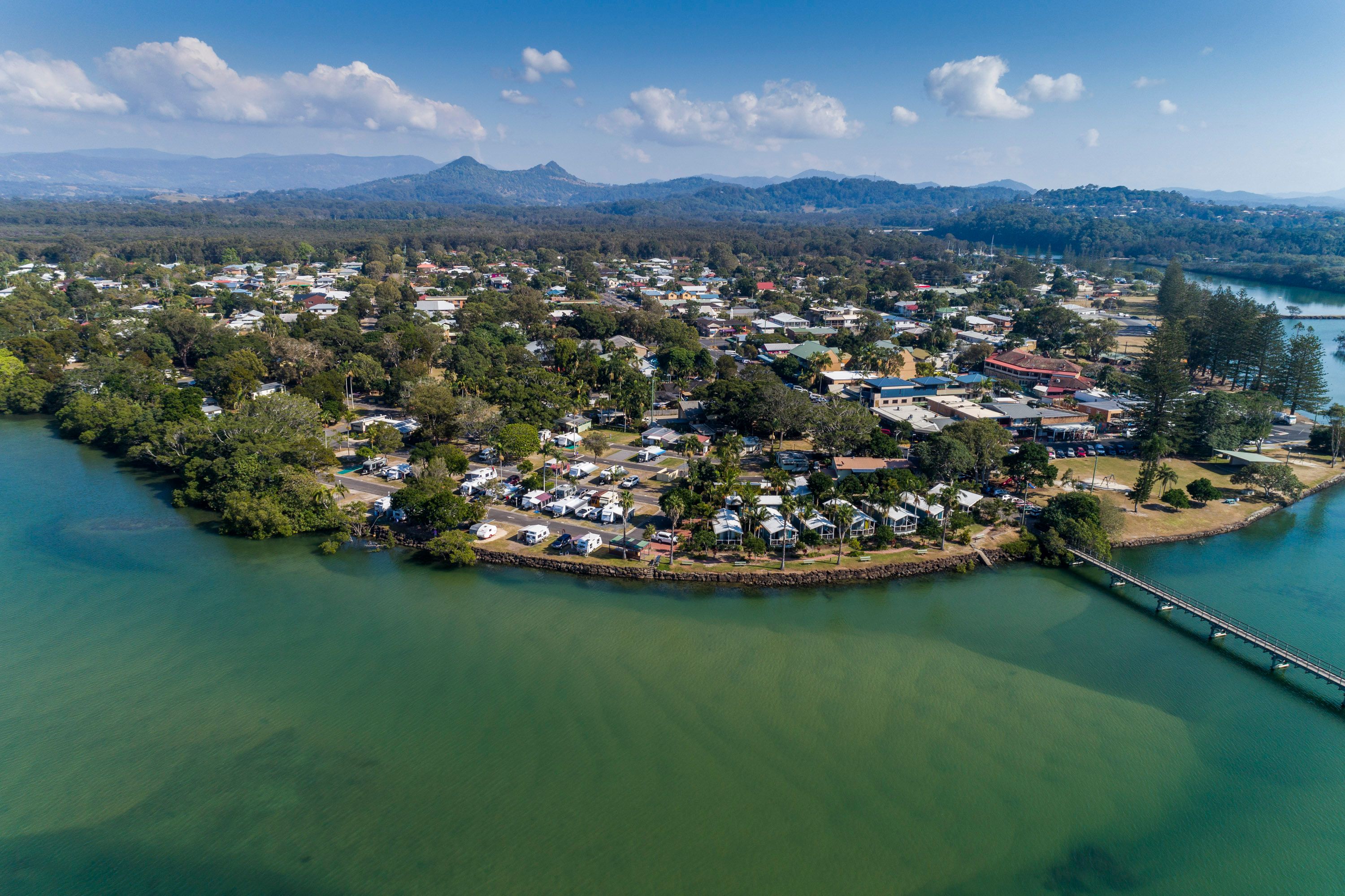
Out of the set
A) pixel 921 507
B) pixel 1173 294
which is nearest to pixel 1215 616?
pixel 921 507

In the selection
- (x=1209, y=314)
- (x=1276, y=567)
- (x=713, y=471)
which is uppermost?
(x=1209, y=314)

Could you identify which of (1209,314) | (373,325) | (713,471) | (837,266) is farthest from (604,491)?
(837,266)

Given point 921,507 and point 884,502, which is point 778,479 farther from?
point 921,507

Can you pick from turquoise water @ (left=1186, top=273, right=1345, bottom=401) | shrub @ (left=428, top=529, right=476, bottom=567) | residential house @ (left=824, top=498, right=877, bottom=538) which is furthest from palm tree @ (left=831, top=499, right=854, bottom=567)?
turquoise water @ (left=1186, top=273, right=1345, bottom=401)

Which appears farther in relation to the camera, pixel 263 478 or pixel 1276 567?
pixel 263 478

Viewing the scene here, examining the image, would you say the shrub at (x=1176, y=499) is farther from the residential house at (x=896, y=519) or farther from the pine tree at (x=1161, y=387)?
the residential house at (x=896, y=519)

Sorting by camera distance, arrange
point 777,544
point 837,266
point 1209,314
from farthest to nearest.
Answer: point 837,266
point 1209,314
point 777,544

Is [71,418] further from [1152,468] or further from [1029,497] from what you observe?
[1152,468]

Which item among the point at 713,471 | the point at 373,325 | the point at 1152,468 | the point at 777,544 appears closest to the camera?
the point at 777,544
